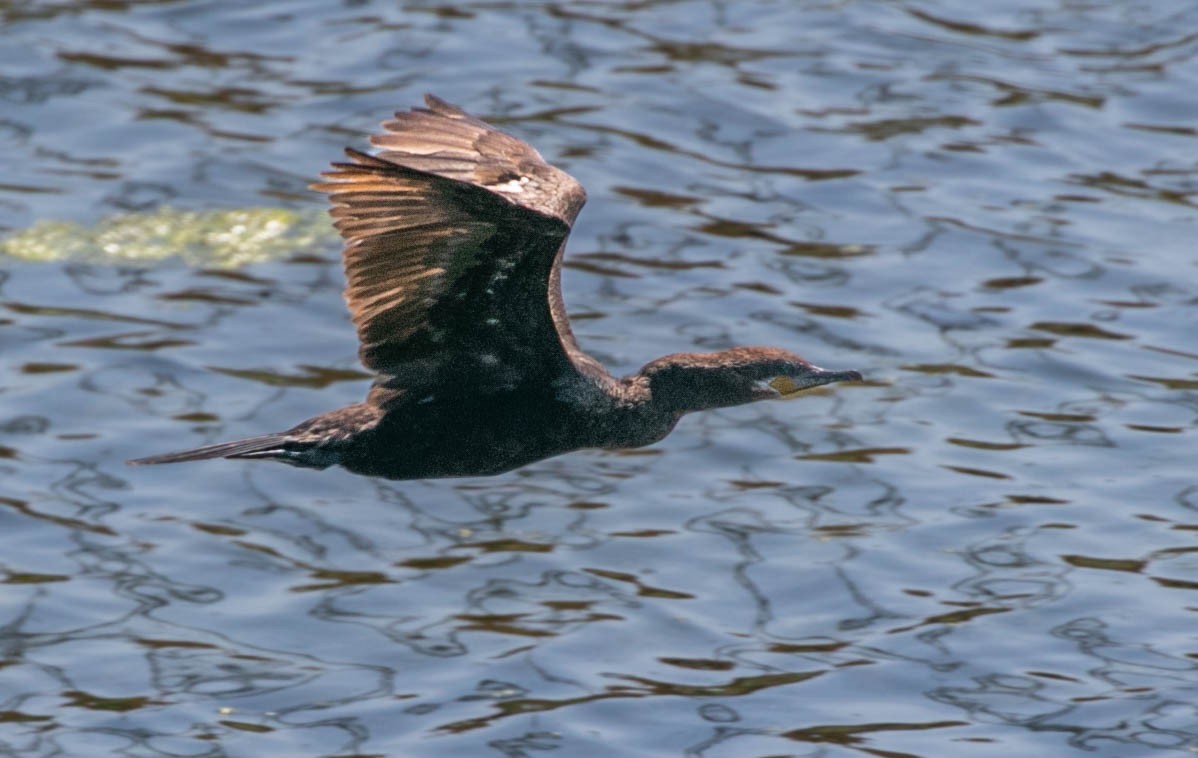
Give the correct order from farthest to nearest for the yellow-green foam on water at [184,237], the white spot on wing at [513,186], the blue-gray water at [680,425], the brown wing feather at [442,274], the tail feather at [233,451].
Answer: the yellow-green foam on water at [184,237], the blue-gray water at [680,425], the white spot on wing at [513,186], the tail feather at [233,451], the brown wing feather at [442,274]

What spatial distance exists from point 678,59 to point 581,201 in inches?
240

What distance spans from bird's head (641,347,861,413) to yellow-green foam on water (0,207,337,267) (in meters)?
4.20

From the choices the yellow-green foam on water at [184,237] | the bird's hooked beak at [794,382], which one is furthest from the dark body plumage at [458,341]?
the yellow-green foam on water at [184,237]

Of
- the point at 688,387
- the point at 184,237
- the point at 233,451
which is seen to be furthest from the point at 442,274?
the point at 184,237

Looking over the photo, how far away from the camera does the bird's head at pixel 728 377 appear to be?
22.2ft

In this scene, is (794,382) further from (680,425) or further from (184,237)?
(184,237)

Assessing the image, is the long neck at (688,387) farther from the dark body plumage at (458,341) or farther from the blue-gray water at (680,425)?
the blue-gray water at (680,425)

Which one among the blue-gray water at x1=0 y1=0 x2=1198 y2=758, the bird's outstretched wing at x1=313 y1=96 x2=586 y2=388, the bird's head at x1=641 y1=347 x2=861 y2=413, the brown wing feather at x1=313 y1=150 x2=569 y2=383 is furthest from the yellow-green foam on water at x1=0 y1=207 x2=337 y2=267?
the brown wing feather at x1=313 y1=150 x2=569 y2=383

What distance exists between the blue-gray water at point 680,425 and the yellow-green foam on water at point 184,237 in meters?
0.11

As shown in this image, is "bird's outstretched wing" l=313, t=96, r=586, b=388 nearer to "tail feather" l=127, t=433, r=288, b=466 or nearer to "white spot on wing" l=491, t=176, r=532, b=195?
"white spot on wing" l=491, t=176, r=532, b=195

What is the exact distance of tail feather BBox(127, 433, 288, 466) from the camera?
6043mm

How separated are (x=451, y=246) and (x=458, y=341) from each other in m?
0.42

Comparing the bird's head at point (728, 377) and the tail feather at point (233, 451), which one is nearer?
the tail feather at point (233, 451)

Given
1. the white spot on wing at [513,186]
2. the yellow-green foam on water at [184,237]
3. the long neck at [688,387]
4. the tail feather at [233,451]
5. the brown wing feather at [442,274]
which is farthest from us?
the yellow-green foam on water at [184,237]
